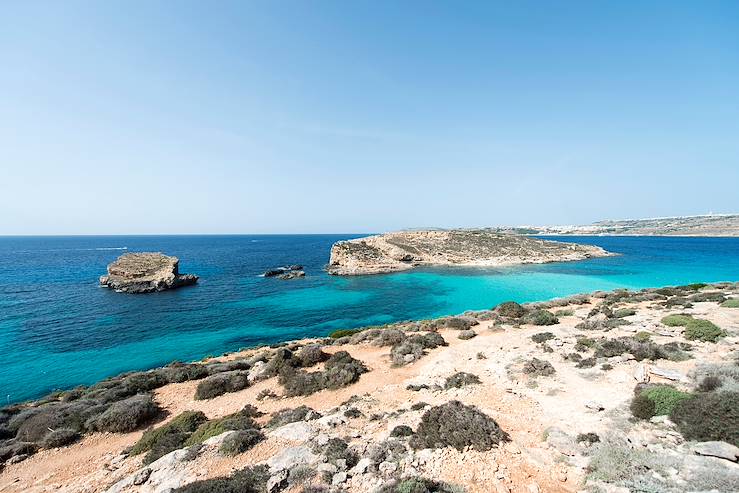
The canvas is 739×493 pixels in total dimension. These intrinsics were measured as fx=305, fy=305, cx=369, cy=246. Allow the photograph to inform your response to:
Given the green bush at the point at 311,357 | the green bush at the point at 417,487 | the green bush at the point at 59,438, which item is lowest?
the green bush at the point at 59,438

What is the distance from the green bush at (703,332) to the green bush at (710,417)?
8919 mm

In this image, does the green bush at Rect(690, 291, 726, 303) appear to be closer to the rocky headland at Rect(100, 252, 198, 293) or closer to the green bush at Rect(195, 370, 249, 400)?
the green bush at Rect(195, 370, 249, 400)

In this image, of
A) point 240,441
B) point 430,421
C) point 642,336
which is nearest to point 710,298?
point 642,336

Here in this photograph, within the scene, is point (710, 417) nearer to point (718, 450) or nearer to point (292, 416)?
point (718, 450)

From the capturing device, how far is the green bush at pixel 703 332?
14760 millimetres

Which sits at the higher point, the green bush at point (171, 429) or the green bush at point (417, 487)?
the green bush at point (417, 487)

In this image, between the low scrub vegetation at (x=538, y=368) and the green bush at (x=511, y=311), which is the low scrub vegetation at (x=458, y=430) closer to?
the low scrub vegetation at (x=538, y=368)

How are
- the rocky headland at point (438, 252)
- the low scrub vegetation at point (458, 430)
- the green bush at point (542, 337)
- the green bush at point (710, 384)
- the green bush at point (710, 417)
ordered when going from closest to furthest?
the green bush at point (710, 417), the low scrub vegetation at point (458, 430), the green bush at point (710, 384), the green bush at point (542, 337), the rocky headland at point (438, 252)

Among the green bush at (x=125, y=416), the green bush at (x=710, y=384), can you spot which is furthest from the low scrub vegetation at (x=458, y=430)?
the green bush at (x=125, y=416)

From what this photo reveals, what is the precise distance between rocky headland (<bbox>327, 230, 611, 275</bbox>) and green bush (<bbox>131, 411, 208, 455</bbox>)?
50.7 meters

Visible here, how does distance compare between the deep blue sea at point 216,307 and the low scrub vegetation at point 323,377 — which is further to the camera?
the deep blue sea at point 216,307

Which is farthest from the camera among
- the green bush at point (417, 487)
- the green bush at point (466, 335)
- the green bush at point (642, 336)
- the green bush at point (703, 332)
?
the green bush at point (466, 335)

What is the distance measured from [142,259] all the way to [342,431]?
207ft

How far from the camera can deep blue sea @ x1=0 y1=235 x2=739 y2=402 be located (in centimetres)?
2398
